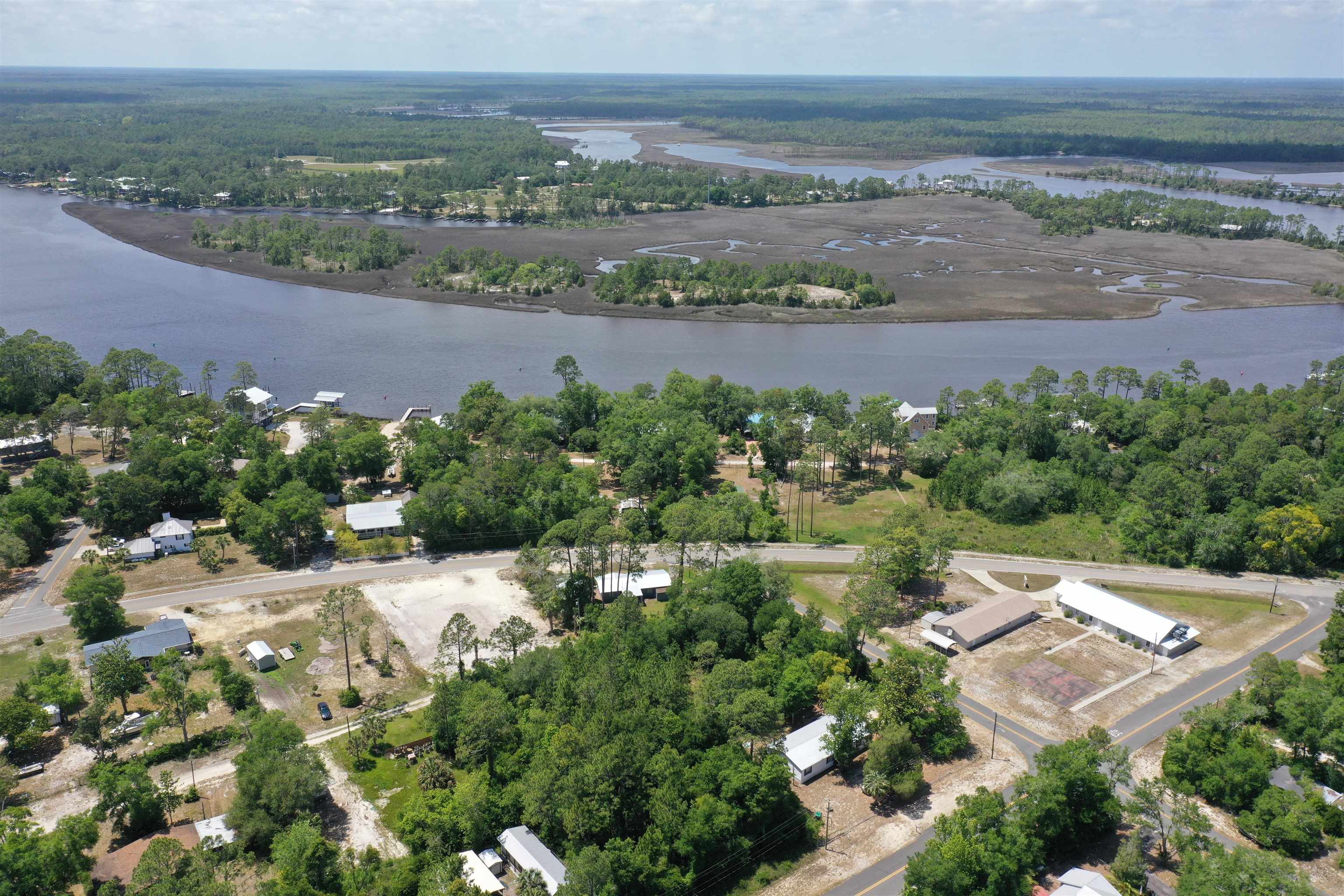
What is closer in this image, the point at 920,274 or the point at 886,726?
the point at 886,726

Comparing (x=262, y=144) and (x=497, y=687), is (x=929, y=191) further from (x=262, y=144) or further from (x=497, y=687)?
(x=497, y=687)

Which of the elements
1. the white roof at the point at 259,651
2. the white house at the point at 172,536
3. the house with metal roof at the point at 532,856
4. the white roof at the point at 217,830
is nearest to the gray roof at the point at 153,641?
the white roof at the point at 259,651

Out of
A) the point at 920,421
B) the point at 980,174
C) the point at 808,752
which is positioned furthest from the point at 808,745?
the point at 980,174

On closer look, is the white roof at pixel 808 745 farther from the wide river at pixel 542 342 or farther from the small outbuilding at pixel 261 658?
the wide river at pixel 542 342

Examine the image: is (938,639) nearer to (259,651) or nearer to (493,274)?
(259,651)

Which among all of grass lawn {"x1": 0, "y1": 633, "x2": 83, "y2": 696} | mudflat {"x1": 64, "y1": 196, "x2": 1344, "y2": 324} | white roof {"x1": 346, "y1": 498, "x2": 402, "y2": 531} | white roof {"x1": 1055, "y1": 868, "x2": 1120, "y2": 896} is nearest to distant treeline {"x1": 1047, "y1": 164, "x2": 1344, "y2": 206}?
mudflat {"x1": 64, "y1": 196, "x2": 1344, "y2": 324}

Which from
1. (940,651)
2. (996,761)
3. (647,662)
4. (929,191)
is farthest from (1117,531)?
(929,191)
